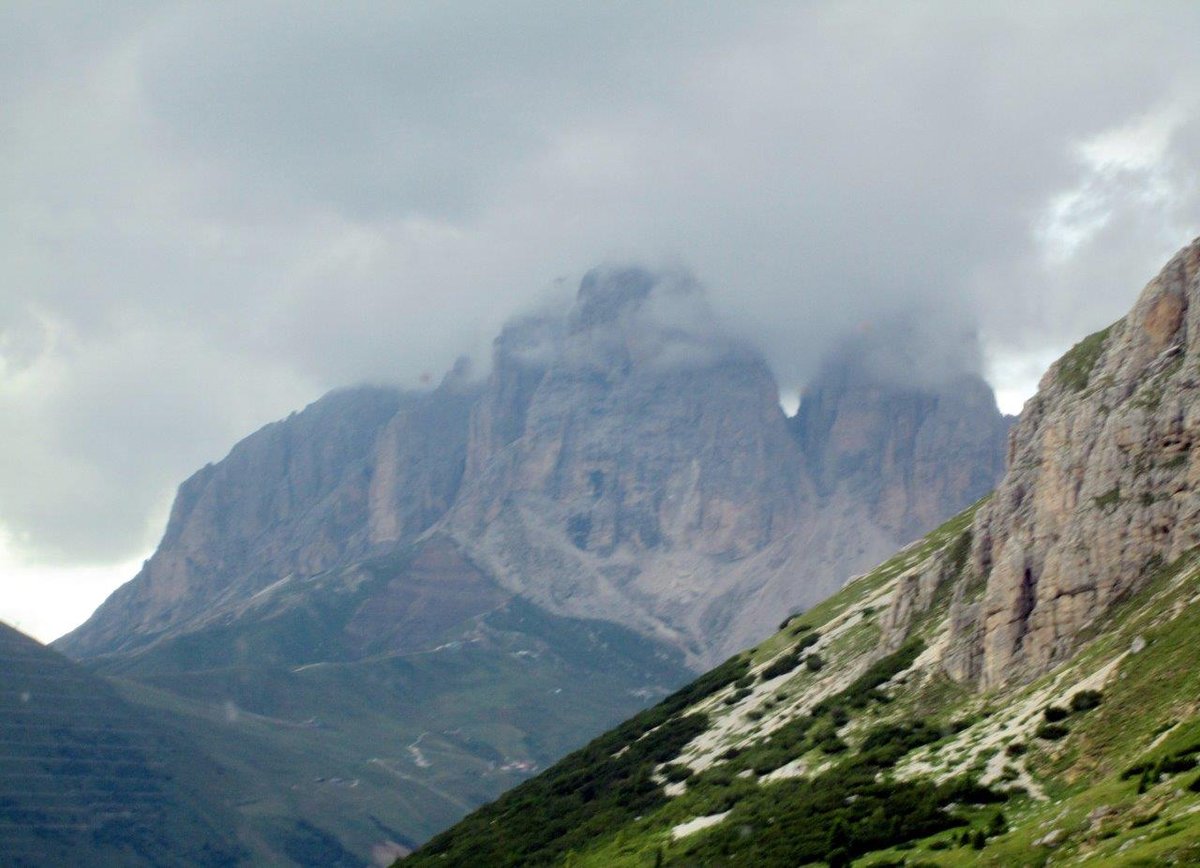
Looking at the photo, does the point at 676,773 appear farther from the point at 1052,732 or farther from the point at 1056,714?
the point at 1052,732

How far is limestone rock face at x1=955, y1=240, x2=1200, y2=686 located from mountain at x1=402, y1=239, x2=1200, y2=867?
15cm

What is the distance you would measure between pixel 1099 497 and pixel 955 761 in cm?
2213

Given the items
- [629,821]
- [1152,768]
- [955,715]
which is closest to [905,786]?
A: [955,715]

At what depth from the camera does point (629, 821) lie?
116 metres

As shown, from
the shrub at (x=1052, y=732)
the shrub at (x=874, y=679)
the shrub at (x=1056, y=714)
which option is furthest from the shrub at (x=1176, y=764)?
the shrub at (x=874, y=679)

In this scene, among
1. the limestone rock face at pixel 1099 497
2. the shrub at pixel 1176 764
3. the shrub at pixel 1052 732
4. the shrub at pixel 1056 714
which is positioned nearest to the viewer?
the shrub at pixel 1176 764

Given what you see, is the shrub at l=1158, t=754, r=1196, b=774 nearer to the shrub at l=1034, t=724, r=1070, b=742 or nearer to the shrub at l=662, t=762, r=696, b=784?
the shrub at l=1034, t=724, r=1070, b=742

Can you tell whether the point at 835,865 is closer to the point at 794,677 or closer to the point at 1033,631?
the point at 1033,631

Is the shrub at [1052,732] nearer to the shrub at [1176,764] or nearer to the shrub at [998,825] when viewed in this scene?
the shrub at [998,825]

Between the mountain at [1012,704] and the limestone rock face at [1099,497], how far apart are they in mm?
153

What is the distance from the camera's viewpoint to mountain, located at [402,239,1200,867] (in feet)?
217

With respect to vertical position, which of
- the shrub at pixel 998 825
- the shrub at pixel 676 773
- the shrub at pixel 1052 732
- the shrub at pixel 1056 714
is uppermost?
the shrub at pixel 676 773

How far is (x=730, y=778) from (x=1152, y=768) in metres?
53.7

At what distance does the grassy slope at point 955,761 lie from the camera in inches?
2323
